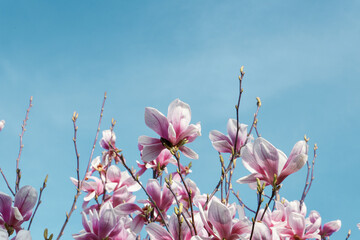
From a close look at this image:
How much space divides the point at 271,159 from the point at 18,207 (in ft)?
4.22

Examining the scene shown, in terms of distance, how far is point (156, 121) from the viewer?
1866 mm

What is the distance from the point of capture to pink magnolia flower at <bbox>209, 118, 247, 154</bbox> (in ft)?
7.39

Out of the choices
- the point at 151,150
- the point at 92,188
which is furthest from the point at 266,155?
the point at 92,188

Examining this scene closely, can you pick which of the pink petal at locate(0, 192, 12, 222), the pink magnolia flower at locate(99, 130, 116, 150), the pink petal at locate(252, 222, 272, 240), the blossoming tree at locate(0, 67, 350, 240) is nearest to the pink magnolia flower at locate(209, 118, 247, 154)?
the blossoming tree at locate(0, 67, 350, 240)

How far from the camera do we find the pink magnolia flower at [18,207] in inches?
72.4

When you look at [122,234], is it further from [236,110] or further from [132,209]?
[236,110]

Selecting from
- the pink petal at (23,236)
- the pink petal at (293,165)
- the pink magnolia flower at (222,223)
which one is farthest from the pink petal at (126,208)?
the pink petal at (293,165)

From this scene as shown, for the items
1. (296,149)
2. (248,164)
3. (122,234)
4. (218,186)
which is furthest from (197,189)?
(296,149)

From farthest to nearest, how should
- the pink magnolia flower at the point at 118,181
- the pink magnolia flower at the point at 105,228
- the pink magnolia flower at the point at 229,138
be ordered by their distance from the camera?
the pink magnolia flower at the point at 118,181 < the pink magnolia flower at the point at 229,138 < the pink magnolia flower at the point at 105,228

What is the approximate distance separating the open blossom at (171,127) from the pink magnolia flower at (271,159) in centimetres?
43

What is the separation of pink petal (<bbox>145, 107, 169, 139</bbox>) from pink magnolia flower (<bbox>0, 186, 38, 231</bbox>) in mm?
686

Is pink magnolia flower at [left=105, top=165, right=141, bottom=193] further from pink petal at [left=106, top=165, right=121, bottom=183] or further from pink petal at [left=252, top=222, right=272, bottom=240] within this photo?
pink petal at [left=252, top=222, right=272, bottom=240]

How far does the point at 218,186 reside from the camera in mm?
2156

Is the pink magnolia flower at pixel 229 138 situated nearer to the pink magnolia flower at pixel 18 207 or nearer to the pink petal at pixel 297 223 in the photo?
the pink petal at pixel 297 223
